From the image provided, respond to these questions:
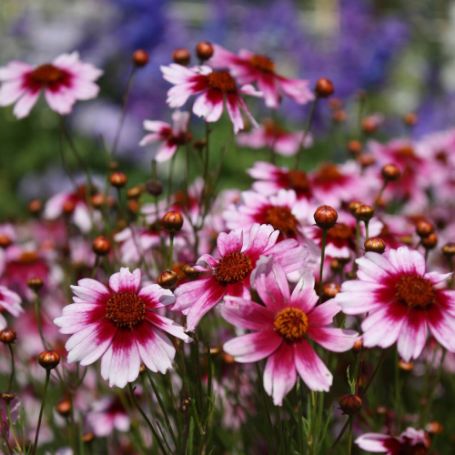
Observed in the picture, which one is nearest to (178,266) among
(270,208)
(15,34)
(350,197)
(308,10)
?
(270,208)

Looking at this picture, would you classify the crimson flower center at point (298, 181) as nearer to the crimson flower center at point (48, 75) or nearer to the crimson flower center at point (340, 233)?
the crimson flower center at point (340, 233)

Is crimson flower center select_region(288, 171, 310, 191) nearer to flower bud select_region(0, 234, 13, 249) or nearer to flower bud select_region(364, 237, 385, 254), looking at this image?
flower bud select_region(364, 237, 385, 254)

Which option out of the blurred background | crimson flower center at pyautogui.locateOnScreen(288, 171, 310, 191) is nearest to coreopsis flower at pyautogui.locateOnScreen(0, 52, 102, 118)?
crimson flower center at pyautogui.locateOnScreen(288, 171, 310, 191)

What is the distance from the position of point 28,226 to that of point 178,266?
3.99ft

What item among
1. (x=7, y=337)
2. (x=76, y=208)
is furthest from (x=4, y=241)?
(x=7, y=337)

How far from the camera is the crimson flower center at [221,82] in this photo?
4.29 ft

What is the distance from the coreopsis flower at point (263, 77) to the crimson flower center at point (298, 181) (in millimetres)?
139

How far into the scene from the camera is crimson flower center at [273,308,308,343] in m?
0.94

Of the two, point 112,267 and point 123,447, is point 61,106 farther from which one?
point 123,447

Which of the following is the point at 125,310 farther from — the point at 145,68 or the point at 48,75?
the point at 145,68

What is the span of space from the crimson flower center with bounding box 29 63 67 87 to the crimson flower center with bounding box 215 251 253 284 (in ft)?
2.19

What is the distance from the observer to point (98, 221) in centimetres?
188

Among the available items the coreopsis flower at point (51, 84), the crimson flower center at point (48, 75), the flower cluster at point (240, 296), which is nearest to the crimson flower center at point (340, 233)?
the flower cluster at point (240, 296)

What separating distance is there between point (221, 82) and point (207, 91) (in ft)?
0.12
